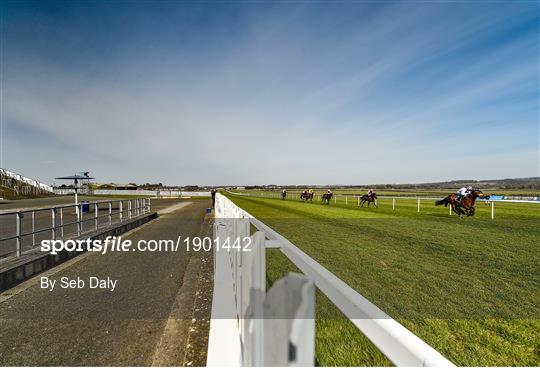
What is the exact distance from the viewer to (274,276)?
491 cm

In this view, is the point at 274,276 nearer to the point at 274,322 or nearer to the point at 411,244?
the point at 274,322

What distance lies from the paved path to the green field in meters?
1.52

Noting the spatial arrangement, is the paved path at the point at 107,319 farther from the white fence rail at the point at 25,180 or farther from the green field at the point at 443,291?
the white fence rail at the point at 25,180

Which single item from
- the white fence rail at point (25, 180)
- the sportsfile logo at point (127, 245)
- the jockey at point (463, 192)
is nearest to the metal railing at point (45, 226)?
the sportsfile logo at point (127, 245)

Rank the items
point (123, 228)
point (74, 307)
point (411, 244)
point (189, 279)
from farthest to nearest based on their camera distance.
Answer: point (123, 228) < point (411, 244) < point (189, 279) < point (74, 307)

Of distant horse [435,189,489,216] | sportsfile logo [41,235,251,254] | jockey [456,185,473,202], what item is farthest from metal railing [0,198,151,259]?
distant horse [435,189,489,216]

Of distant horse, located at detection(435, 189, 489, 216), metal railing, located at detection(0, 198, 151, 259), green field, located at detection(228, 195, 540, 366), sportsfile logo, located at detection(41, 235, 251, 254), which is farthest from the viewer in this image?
distant horse, located at detection(435, 189, 489, 216)

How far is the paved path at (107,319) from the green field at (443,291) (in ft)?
5.00

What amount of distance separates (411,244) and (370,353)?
5995 mm

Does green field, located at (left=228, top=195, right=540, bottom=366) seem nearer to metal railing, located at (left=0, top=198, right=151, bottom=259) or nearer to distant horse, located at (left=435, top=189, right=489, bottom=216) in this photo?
metal railing, located at (left=0, top=198, right=151, bottom=259)

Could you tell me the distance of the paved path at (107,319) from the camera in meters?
3.02

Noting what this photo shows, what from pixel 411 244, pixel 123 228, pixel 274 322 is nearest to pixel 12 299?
pixel 274 322

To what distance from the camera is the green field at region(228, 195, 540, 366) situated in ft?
9.30

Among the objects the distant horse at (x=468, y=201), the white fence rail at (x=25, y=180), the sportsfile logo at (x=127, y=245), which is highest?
the white fence rail at (x=25, y=180)
